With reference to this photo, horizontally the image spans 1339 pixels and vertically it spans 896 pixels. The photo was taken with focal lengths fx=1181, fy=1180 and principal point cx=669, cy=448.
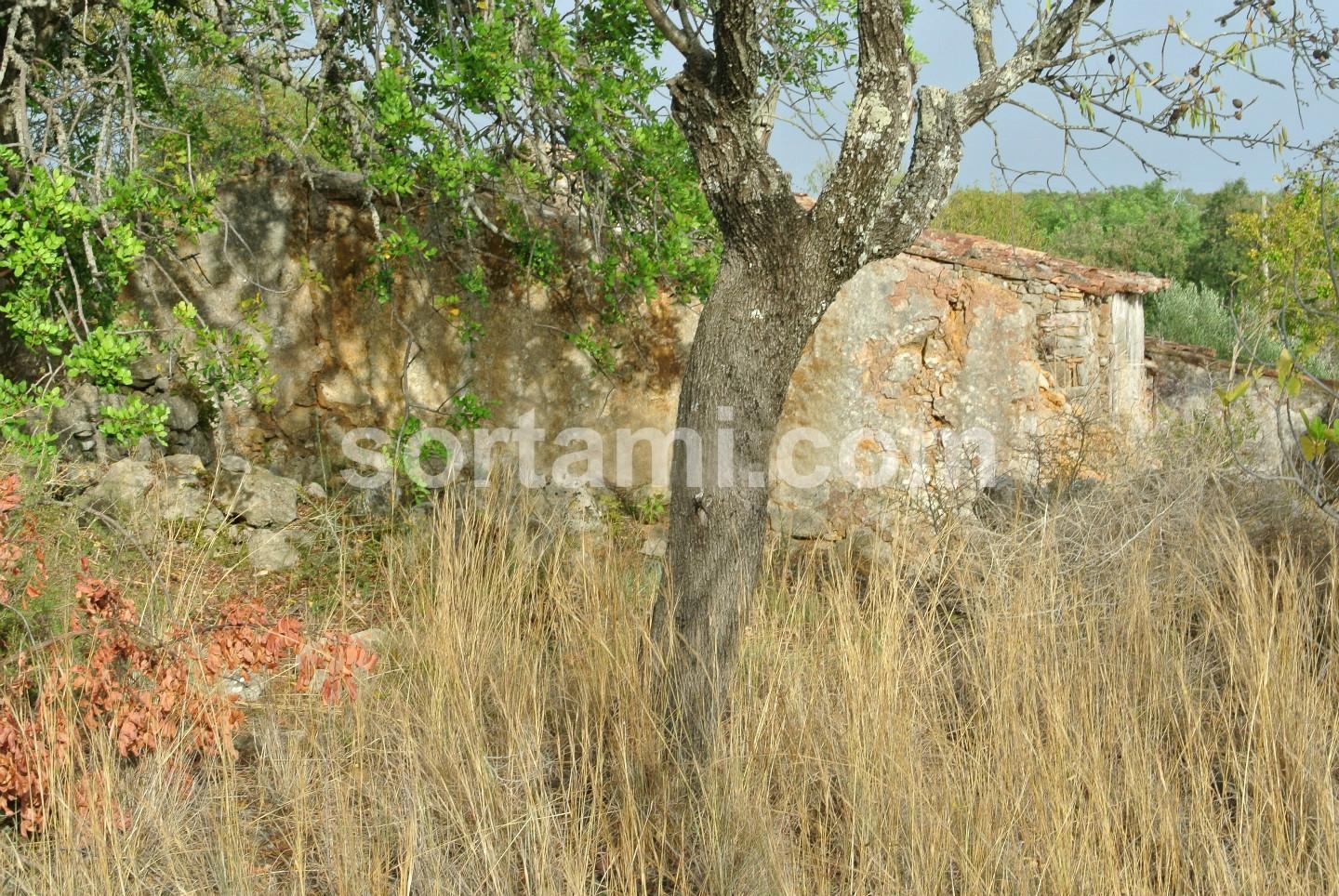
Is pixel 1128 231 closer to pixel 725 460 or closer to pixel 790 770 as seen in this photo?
pixel 725 460

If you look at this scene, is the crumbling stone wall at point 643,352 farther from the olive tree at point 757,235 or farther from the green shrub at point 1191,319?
the green shrub at point 1191,319

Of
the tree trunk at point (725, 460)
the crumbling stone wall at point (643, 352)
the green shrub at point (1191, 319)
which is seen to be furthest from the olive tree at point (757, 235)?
the green shrub at point (1191, 319)

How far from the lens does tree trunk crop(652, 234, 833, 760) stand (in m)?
3.58

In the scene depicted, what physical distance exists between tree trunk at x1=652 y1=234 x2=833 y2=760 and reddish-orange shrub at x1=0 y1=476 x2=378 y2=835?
106cm

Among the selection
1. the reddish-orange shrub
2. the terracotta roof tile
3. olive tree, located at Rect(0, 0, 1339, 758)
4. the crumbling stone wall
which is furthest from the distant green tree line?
the reddish-orange shrub

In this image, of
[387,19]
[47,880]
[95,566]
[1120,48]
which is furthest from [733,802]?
[387,19]

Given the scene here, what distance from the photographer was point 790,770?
134 inches

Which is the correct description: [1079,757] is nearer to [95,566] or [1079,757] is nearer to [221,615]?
[221,615]

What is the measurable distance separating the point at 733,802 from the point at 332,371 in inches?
187

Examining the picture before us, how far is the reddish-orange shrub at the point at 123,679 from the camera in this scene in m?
3.35

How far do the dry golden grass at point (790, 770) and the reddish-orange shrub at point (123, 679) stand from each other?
14cm

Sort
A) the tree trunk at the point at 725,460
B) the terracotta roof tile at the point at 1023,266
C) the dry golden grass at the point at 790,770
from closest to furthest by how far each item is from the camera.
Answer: the dry golden grass at the point at 790,770 < the tree trunk at the point at 725,460 < the terracotta roof tile at the point at 1023,266

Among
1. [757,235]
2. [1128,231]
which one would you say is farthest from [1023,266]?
[1128,231]

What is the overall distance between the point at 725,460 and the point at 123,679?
2042 mm
